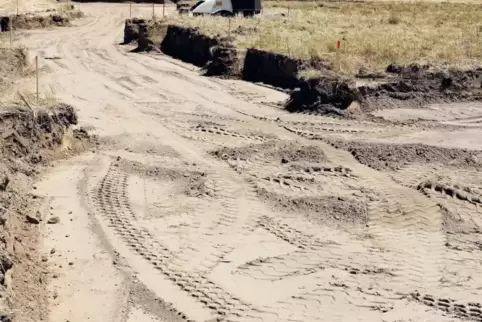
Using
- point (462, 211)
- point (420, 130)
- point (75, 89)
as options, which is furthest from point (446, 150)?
point (75, 89)

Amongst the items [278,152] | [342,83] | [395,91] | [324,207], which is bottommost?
[324,207]

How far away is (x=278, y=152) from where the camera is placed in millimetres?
14562

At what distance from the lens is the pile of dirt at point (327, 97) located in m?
17.9

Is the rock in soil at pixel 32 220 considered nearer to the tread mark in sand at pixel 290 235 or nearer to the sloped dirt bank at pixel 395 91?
the tread mark in sand at pixel 290 235

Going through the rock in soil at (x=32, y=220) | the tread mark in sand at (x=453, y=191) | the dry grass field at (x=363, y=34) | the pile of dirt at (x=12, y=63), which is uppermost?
the dry grass field at (x=363, y=34)

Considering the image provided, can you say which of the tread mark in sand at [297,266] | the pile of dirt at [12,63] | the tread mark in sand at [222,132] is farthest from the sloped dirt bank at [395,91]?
the tread mark in sand at [297,266]

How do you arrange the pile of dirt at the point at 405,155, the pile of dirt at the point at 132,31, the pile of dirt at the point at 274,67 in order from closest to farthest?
the pile of dirt at the point at 405,155 → the pile of dirt at the point at 274,67 → the pile of dirt at the point at 132,31

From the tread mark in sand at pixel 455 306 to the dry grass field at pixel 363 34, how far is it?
1184 centimetres

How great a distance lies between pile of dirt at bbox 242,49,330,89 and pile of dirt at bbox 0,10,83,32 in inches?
614

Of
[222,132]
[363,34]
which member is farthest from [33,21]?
[222,132]

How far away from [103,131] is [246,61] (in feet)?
25.1

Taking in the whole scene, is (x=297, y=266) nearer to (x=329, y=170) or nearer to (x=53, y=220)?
(x=53, y=220)

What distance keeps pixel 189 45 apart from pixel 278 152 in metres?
12.8

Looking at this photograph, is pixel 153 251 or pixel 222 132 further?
pixel 222 132
